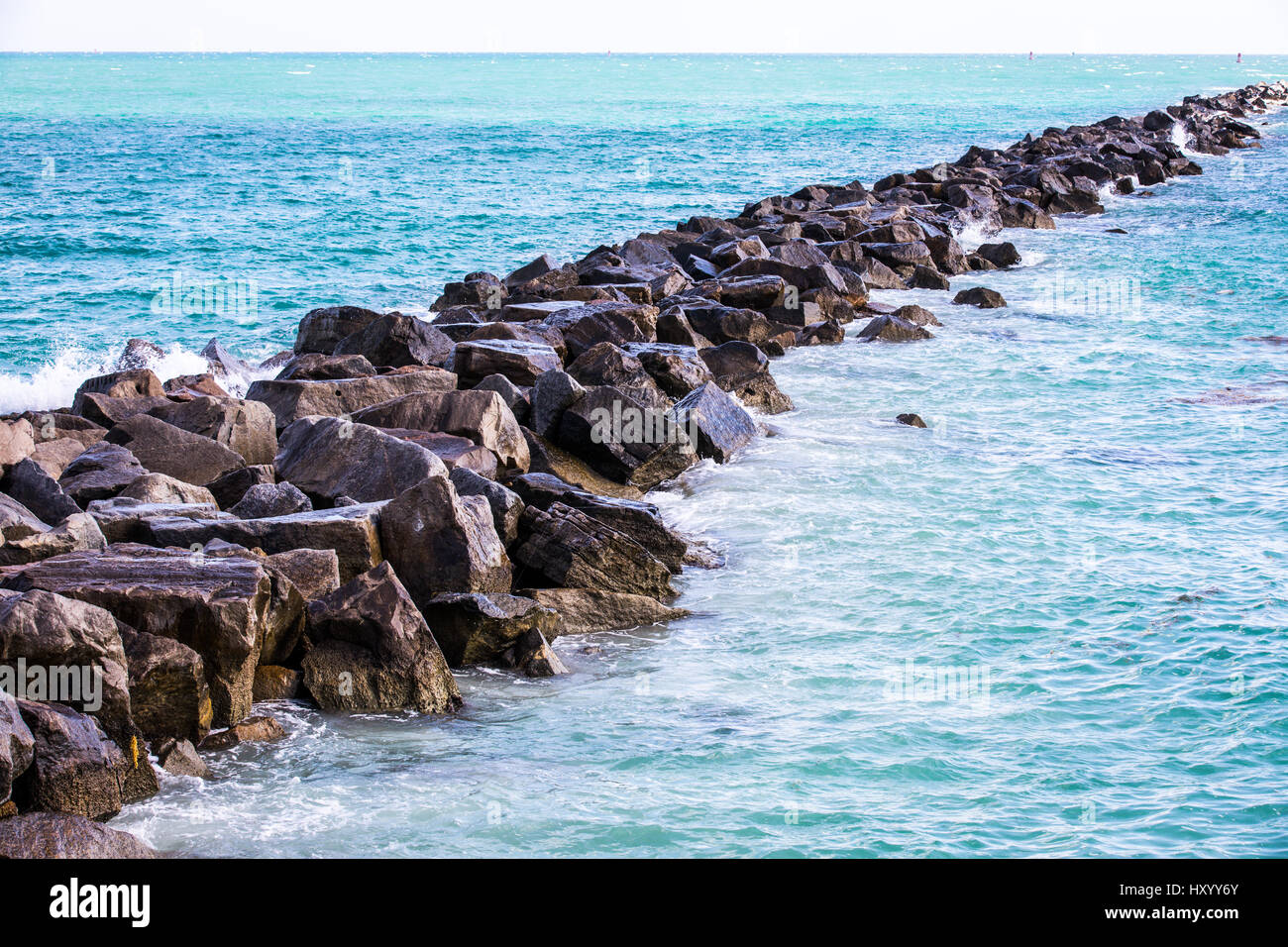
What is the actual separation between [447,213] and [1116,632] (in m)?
27.8

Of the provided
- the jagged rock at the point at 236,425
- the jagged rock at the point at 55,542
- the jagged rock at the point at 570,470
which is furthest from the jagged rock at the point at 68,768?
the jagged rock at the point at 570,470

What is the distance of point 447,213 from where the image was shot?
108ft

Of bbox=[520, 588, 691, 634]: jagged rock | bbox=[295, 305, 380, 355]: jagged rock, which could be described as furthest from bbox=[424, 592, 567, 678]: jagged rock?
bbox=[295, 305, 380, 355]: jagged rock

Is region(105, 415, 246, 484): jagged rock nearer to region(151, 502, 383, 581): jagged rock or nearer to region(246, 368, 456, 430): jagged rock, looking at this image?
region(246, 368, 456, 430): jagged rock

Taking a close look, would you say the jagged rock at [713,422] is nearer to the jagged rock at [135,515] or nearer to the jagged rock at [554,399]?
the jagged rock at [554,399]

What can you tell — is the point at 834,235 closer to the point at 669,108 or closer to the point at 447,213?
the point at 447,213

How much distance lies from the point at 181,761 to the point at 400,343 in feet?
24.3

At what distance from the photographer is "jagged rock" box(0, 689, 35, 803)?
482 centimetres

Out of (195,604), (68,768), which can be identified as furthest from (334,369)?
(68,768)

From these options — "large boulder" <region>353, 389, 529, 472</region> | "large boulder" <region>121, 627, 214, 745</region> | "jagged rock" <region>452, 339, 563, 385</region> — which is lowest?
"large boulder" <region>121, 627, 214, 745</region>

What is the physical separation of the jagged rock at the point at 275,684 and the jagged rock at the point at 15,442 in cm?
348

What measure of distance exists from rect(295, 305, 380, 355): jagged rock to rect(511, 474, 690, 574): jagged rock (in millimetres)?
6129

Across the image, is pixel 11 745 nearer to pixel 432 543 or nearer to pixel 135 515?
pixel 135 515

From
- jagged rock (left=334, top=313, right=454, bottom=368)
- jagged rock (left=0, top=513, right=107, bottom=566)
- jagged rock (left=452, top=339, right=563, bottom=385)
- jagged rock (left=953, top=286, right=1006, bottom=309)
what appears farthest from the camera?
jagged rock (left=953, top=286, right=1006, bottom=309)
